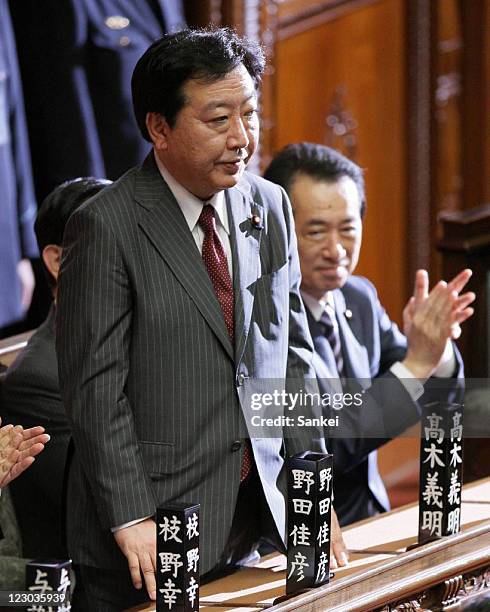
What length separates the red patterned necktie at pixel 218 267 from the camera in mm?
2008

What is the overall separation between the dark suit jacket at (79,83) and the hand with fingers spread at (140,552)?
1682mm

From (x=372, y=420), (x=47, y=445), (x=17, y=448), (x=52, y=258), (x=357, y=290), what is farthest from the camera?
(x=357, y=290)

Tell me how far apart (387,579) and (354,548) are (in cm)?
24

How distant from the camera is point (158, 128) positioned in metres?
1.97

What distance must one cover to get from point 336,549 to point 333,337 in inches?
20.0

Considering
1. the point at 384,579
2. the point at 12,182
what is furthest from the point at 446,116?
the point at 384,579

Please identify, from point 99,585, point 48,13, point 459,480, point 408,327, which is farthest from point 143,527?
point 48,13

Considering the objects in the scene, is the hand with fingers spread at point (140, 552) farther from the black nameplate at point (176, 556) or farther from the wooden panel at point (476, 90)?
the wooden panel at point (476, 90)

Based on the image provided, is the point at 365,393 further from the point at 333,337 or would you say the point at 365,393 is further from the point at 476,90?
the point at 476,90

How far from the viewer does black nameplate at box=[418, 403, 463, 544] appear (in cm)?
222

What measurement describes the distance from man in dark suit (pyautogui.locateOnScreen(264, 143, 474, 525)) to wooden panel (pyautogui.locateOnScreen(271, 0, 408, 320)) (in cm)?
182

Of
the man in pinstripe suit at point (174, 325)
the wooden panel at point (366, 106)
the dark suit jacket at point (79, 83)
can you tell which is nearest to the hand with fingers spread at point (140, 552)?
the man in pinstripe suit at point (174, 325)

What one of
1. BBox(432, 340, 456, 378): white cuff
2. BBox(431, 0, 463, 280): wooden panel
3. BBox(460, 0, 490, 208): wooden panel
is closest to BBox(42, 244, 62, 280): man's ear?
BBox(432, 340, 456, 378): white cuff

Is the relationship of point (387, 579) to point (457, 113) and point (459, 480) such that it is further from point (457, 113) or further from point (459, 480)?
point (457, 113)
